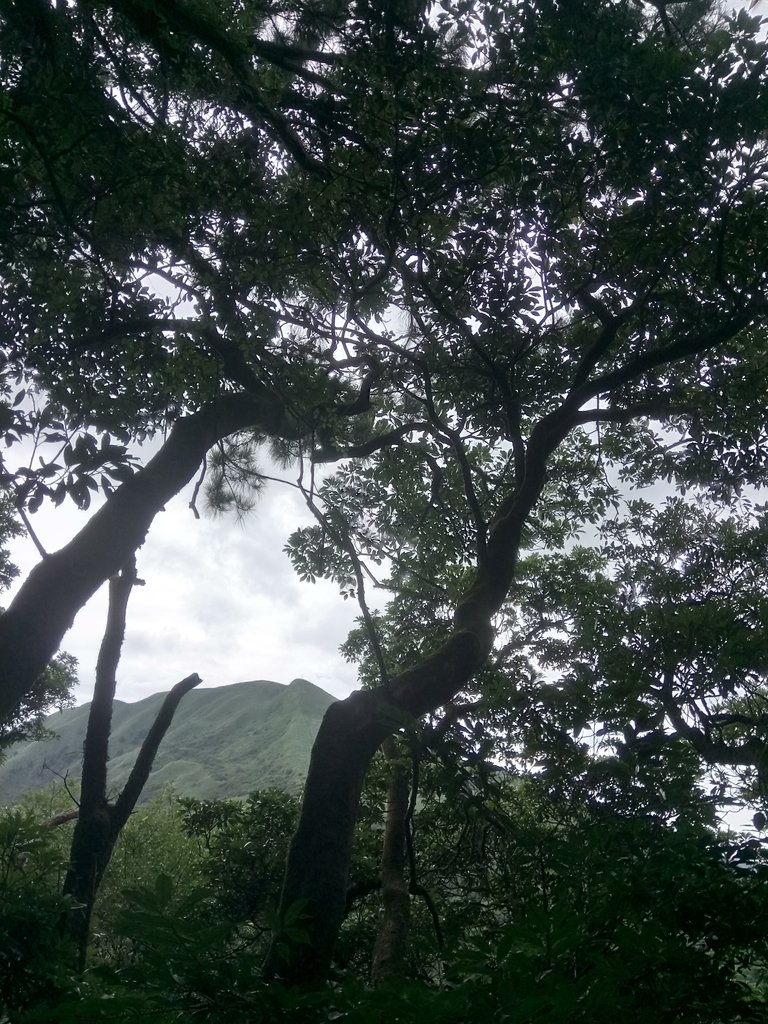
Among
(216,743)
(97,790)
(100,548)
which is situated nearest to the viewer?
(100,548)

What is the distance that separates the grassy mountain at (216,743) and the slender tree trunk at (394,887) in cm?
6707

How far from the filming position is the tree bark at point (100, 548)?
14.3 ft

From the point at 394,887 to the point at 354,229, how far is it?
5400mm

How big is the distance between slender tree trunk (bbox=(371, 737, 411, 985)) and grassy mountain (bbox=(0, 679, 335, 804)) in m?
67.1

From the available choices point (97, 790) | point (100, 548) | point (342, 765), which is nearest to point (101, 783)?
point (97, 790)

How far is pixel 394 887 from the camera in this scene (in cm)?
646

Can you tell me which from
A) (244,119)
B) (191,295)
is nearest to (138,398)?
(191,295)

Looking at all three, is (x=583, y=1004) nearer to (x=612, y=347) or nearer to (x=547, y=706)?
(x=547, y=706)

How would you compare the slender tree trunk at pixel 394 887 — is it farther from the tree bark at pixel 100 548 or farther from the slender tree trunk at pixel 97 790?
the tree bark at pixel 100 548

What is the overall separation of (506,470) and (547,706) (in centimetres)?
250

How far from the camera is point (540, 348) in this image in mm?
6578

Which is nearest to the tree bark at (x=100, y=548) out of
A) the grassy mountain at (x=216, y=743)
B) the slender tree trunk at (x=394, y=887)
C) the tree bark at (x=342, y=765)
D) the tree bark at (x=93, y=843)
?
the tree bark at (x=93, y=843)

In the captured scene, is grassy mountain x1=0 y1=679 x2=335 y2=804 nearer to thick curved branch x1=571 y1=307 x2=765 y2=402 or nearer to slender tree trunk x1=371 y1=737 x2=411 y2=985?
slender tree trunk x1=371 y1=737 x2=411 y2=985

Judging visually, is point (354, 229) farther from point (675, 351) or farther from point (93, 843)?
point (93, 843)
